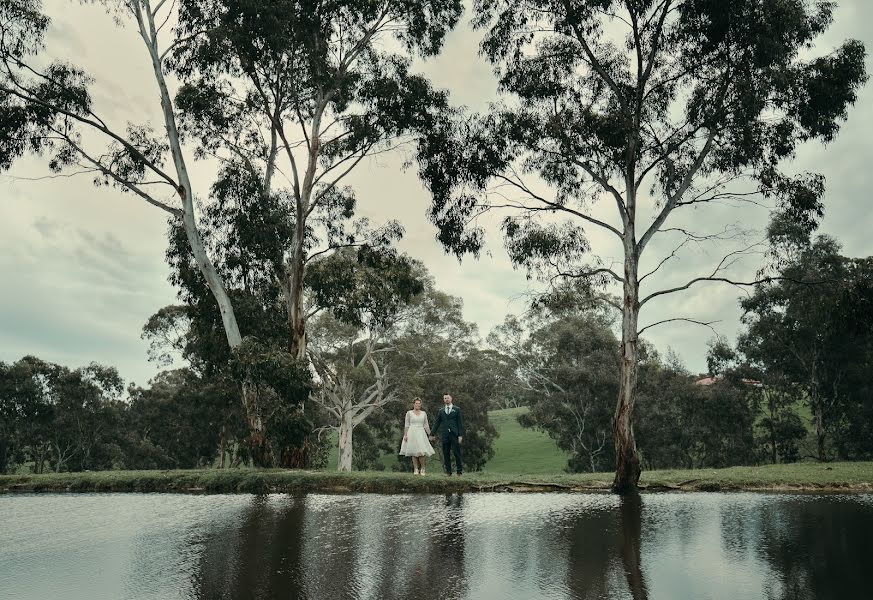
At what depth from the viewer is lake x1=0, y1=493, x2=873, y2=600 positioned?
488 centimetres

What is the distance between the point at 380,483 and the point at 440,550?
6677mm

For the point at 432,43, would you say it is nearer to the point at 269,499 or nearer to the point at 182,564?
the point at 269,499

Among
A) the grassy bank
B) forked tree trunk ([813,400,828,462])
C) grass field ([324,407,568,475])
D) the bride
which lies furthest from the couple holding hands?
grass field ([324,407,568,475])

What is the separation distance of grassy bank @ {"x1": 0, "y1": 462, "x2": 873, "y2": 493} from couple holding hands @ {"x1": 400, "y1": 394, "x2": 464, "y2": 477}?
953 mm

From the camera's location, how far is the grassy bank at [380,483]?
12719 millimetres

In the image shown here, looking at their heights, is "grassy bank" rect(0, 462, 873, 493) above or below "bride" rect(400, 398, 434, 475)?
below

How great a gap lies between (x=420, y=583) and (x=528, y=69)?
14197mm

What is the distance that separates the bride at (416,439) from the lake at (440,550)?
508 cm

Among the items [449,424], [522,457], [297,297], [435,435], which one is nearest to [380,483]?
[449,424]

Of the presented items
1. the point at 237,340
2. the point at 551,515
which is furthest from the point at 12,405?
the point at 551,515

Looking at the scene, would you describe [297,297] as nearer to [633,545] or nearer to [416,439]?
[416,439]

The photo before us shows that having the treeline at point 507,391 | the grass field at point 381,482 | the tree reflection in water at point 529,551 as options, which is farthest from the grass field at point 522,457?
the tree reflection in water at point 529,551

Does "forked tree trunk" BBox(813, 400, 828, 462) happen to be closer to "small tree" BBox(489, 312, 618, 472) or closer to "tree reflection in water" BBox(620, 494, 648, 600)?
"small tree" BBox(489, 312, 618, 472)

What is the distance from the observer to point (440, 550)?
6.31 m
